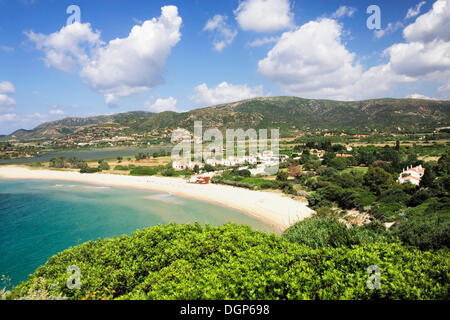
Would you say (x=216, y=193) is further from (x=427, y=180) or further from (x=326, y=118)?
(x=326, y=118)

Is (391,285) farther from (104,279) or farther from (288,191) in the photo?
(288,191)

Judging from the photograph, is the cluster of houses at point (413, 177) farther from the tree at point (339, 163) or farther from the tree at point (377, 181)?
the tree at point (339, 163)

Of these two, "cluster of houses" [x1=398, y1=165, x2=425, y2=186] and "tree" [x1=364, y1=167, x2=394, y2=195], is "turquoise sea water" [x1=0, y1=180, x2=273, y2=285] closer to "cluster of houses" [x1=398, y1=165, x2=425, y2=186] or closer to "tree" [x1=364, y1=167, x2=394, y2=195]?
"tree" [x1=364, y1=167, x2=394, y2=195]

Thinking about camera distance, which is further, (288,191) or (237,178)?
(237,178)

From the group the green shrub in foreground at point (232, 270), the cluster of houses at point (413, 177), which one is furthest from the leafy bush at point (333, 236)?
the cluster of houses at point (413, 177)

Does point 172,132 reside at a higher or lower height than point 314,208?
higher

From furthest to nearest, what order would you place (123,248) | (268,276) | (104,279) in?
(123,248)
(104,279)
(268,276)
